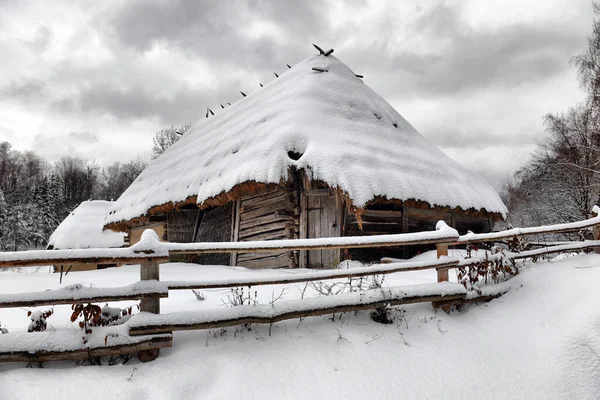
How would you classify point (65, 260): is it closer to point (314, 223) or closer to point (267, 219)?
point (314, 223)

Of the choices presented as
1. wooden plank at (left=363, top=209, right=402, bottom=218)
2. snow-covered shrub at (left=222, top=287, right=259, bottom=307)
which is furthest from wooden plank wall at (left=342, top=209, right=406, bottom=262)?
snow-covered shrub at (left=222, top=287, right=259, bottom=307)

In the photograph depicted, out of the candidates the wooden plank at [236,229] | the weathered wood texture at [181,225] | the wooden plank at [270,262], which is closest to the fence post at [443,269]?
the wooden plank at [270,262]

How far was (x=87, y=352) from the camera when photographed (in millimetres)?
2744

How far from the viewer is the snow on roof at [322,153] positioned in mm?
7719

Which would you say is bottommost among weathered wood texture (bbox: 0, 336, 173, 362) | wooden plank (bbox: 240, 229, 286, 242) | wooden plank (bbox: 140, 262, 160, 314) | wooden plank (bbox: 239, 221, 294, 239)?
weathered wood texture (bbox: 0, 336, 173, 362)

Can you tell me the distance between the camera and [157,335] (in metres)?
2.96

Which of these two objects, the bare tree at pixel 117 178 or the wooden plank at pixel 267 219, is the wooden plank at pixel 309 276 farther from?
the bare tree at pixel 117 178

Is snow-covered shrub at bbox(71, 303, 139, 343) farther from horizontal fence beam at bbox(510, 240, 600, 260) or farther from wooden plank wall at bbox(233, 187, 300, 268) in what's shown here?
wooden plank wall at bbox(233, 187, 300, 268)

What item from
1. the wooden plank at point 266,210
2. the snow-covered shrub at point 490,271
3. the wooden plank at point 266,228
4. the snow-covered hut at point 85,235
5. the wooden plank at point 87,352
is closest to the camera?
the wooden plank at point 87,352

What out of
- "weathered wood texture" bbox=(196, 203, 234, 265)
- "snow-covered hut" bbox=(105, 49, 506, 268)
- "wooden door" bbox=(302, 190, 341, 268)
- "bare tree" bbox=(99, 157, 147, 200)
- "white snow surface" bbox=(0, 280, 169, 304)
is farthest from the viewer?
"bare tree" bbox=(99, 157, 147, 200)

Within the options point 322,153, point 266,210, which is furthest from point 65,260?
point 266,210

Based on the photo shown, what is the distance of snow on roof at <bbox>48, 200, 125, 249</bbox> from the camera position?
2144cm

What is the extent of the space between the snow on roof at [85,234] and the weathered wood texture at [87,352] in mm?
19729

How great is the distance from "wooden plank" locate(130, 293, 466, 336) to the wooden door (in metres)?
4.23
